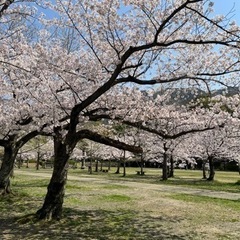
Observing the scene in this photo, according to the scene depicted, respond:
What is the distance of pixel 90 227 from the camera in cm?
934

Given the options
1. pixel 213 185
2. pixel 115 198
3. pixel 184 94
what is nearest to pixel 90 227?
pixel 115 198

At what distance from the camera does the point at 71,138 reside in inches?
396

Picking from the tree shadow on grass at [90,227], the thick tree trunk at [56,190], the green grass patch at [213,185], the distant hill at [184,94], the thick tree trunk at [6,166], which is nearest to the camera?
the tree shadow on grass at [90,227]

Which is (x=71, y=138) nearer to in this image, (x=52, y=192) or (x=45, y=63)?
(x=52, y=192)

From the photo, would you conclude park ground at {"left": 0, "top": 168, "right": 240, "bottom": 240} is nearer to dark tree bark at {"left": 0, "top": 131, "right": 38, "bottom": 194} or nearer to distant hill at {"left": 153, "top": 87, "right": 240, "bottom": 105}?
dark tree bark at {"left": 0, "top": 131, "right": 38, "bottom": 194}

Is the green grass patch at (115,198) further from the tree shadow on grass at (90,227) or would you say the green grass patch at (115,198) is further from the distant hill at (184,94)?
the distant hill at (184,94)

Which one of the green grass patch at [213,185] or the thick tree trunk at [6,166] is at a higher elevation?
the thick tree trunk at [6,166]

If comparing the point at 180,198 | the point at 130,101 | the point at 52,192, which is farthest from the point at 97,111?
the point at 180,198

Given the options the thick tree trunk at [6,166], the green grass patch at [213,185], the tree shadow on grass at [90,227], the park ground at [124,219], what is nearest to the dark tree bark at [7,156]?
the thick tree trunk at [6,166]

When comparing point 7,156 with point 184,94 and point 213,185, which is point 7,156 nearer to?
point 184,94

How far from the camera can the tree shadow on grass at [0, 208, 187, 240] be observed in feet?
27.2

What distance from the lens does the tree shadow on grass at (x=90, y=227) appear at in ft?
27.2

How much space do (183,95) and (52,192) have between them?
631 cm

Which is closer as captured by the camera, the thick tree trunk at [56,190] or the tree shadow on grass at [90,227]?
the tree shadow on grass at [90,227]
